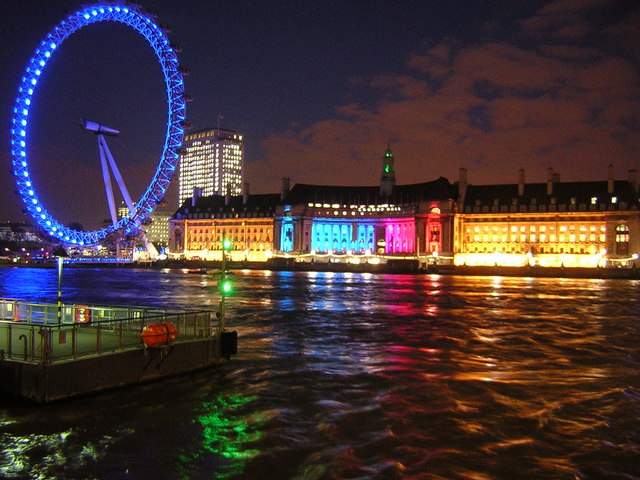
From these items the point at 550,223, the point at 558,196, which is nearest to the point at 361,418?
the point at 550,223

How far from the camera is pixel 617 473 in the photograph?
45.3 feet

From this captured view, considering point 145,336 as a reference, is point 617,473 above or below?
below

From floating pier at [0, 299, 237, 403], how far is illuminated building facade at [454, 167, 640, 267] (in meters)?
124

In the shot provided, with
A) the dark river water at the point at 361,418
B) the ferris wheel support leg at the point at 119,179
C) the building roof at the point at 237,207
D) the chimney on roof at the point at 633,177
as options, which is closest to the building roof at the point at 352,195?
the building roof at the point at 237,207

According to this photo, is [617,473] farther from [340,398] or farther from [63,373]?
[63,373]

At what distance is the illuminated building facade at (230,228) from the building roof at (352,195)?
27.1 ft

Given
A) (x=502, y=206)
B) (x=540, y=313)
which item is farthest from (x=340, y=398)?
(x=502, y=206)

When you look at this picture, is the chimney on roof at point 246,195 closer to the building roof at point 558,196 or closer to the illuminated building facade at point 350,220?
the illuminated building facade at point 350,220

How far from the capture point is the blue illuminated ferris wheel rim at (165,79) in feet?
251

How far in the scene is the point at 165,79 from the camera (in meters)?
79.6

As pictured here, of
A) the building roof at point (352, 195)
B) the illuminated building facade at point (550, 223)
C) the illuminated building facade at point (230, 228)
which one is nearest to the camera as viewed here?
the illuminated building facade at point (550, 223)

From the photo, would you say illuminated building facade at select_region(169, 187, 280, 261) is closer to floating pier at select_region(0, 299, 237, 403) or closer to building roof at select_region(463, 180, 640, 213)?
building roof at select_region(463, 180, 640, 213)

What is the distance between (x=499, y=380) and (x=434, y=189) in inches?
5635

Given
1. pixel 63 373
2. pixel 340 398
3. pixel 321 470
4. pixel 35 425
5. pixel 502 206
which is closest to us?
pixel 321 470
